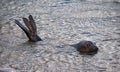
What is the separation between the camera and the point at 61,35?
6.77m

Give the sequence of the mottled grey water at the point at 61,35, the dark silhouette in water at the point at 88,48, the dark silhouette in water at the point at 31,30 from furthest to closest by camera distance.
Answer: the dark silhouette in water at the point at 31,30
the dark silhouette in water at the point at 88,48
the mottled grey water at the point at 61,35

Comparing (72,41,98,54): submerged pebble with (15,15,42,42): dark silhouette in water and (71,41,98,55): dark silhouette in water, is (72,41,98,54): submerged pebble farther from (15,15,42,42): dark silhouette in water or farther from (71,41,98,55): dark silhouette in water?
(15,15,42,42): dark silhouette in water

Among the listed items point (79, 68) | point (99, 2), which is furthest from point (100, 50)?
point (99, 2)

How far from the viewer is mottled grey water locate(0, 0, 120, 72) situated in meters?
5.32

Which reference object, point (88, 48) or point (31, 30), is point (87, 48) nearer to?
point (88, 48)

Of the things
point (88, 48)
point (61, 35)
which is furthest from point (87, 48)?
point (61, 35)

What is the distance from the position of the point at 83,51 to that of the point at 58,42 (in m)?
0.69

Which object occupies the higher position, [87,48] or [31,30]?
[31,30]

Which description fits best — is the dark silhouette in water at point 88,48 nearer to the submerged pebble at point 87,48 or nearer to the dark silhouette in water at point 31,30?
the submerged pebble at point 87,48

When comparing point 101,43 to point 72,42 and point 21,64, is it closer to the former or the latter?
point 72,42

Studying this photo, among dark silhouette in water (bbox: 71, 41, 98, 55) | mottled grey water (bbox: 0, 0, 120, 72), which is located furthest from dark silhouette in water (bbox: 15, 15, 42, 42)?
dark silhouette in water (bbox: 71, 41, 98, 55)

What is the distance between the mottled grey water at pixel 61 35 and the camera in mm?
5324

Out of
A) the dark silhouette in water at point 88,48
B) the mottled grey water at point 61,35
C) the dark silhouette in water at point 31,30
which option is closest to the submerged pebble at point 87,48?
the dark silhouette in water at point 88,48

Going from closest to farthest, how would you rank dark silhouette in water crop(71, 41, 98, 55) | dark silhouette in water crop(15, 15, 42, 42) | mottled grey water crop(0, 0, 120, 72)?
mottled grey water crop(0, 0, 120, 72)
dark silhouette in water crop(71, 41, 98, 55)
dark silhouette in water crop(15, 15, 42, 42)
